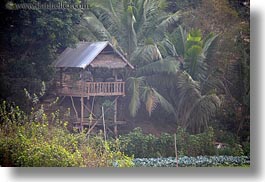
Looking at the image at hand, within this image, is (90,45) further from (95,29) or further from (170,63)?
(170,63)

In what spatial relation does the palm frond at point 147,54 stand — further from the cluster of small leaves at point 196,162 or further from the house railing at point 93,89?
the cluster of small leaves at point 196,162

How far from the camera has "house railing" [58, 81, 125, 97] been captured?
5379 millimetres

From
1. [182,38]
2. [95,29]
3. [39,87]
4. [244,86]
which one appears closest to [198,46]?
[182,38]

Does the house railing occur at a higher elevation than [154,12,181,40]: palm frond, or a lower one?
lower

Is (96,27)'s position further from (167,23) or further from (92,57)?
(167,23)

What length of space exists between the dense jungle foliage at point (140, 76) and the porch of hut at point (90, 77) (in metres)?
0.07

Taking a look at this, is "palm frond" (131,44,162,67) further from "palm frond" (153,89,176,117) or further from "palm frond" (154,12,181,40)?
"palm frond" (153,89,176,117)

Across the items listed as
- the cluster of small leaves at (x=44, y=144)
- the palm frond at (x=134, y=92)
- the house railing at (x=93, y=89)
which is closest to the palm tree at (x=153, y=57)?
the palm frond at (x=134, y=92)

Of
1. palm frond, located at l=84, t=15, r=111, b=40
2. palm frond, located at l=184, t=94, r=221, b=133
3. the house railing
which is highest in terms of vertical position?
palm frond, located at l=84, t=15, r=111, b=40

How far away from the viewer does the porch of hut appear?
17.6 feet

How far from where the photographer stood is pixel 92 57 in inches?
213

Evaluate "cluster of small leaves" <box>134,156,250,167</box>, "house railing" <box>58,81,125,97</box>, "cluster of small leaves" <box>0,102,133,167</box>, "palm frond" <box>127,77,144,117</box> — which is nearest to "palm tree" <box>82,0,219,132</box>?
"palm frond" <box>127,77,144,117</box>

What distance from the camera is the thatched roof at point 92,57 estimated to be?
17.6 feet

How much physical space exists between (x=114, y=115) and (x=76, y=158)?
49 cm
